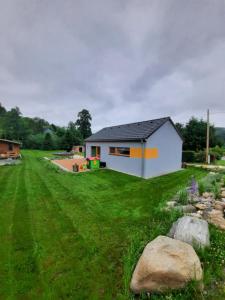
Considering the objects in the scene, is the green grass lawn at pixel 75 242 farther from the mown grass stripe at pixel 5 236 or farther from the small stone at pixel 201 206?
the small stone at pixel 201 206

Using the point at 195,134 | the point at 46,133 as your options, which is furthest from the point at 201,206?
the point at 46,133

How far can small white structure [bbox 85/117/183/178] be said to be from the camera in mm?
10625

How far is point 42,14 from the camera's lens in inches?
304

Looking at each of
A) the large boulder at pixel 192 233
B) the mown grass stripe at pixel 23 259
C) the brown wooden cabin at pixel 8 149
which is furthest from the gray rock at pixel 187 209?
the brown wooden cabin at pixel 8 149

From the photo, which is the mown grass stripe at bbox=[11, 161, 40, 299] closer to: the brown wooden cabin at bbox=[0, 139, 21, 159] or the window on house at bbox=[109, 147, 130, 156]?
the window on house at bbox=[109, 147, 130, 156]

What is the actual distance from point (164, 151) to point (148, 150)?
1923 millimetres

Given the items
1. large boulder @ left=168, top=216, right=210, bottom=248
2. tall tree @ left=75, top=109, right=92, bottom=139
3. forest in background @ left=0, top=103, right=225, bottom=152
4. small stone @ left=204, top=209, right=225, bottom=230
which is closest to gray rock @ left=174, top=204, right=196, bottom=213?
small stone @ left=204, top=209, right=225, bottom=230

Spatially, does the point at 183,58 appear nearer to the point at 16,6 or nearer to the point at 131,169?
the point at 131,169

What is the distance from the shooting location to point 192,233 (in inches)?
125

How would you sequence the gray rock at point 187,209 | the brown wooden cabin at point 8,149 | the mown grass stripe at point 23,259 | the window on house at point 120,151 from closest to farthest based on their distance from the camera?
the mown grass stripe at point 23,259, the gray rock at point 187,209, the window on house at point 120,151, the brown wooden cabin at point 8,149

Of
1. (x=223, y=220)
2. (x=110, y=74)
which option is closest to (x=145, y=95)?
(x=110, y=74)

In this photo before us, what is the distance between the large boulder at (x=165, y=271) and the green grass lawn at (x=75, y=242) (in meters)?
0.17

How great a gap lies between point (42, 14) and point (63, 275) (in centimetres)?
1051

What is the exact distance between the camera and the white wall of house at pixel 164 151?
424 inches
